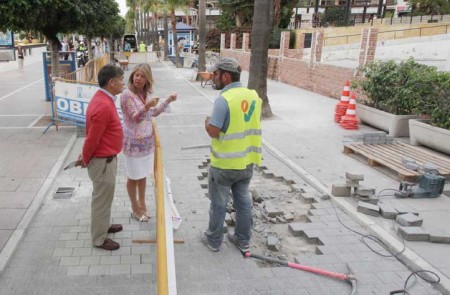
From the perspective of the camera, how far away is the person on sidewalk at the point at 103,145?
12.5ft

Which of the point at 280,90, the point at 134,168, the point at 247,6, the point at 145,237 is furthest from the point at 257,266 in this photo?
the point at 247,6

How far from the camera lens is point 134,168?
4.60 meters

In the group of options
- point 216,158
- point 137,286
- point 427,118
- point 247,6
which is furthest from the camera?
point 247,6

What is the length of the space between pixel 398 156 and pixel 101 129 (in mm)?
5245

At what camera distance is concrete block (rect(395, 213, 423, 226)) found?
4645mm

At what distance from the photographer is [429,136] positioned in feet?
25.7

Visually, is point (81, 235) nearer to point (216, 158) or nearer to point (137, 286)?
point (137, 286)

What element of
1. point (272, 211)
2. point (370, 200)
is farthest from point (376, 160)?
point (272, 211)

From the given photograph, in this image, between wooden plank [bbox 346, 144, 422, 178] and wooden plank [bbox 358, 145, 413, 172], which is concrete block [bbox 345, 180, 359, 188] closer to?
wooden plank [bbox 346, 144, 422, 178]

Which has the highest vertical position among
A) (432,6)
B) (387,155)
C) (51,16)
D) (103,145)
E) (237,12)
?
(432,6)

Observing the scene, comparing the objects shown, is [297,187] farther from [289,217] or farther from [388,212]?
[388,212]

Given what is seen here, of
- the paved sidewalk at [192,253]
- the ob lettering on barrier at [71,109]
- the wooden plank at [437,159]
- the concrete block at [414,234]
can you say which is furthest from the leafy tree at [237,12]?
the concrete block at [414,234]

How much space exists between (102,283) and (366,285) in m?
2.35

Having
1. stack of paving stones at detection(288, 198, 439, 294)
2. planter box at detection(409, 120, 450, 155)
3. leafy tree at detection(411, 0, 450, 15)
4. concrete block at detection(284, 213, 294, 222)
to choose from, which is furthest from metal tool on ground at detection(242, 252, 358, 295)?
leafy tree at detection(411, 0, 450, 15)
